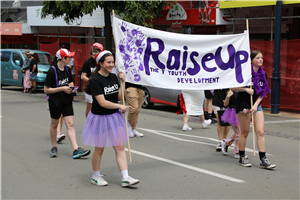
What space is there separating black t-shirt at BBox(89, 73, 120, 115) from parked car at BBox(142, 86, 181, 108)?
658cm

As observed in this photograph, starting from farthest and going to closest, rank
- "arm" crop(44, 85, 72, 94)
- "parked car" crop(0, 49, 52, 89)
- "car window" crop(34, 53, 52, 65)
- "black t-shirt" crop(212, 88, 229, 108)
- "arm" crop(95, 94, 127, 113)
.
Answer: "car window" crop(34, 53, 52, 65), "parked car" crop(0, 49, 52, 89), "black t-shirt" crop(212, 88, 229, 108), "arm" crop(44, 85, 72, 94), "arm" crop(95, 94, 127, 113)

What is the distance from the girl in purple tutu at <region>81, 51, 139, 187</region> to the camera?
190 inches

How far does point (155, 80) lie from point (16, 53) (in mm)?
15257

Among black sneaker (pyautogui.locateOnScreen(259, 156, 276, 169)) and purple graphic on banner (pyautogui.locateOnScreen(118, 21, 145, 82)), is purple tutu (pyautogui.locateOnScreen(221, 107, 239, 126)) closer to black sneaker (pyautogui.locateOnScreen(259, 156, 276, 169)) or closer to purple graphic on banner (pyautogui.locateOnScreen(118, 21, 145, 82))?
black sneaker (pyautogui.locateOnScreen(259, 156, 276, 169))

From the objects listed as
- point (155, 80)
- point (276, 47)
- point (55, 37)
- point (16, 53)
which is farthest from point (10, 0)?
point (155, 80)

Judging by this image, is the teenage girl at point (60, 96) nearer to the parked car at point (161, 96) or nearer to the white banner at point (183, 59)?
the white banner at point (183, 59)

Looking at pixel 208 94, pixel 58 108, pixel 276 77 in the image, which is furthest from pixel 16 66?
pixel 58 108

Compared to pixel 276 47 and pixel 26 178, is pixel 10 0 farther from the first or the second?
pixel 26 178

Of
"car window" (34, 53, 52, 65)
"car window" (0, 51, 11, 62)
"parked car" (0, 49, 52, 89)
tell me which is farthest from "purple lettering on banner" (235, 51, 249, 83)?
"car window" (0, 51, 11, 62)

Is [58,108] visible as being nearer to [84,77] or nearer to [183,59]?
[84,77]

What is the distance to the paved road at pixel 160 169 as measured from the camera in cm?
484

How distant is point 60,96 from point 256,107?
11.1 ft

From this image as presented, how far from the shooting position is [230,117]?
631cm

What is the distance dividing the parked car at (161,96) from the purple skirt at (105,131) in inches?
259
